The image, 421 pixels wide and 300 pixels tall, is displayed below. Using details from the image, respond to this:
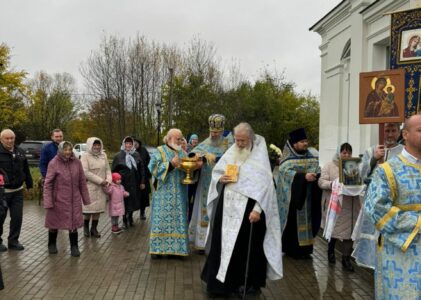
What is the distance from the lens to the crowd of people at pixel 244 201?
3.40 meters

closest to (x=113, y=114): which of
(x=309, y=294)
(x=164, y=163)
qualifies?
(x=164, y=163)

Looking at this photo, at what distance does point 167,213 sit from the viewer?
23.7 ft

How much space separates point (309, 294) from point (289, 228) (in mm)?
1774

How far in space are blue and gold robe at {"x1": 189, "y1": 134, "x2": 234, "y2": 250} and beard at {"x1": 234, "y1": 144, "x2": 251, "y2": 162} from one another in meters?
1.96

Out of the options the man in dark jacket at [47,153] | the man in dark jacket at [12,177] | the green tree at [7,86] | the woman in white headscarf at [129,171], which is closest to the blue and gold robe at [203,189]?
the woman in white headscarf at [129,171]

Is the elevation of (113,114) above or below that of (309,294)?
above

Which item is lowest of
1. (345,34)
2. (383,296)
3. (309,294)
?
(309,294)

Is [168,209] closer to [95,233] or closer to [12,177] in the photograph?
[95,233]

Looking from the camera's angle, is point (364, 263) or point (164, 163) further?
point (164, 163)

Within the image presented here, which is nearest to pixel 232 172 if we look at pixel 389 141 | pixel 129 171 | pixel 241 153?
pixel 241 153

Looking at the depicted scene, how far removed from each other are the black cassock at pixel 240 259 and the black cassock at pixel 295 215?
6.75 feet

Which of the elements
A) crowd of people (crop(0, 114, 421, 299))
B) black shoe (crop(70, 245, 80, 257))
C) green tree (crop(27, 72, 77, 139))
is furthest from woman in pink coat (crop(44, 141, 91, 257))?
green tree (crop(27, 72, 77, 139))

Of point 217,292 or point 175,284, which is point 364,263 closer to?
point 217,292

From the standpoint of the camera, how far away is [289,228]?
7465 mm
